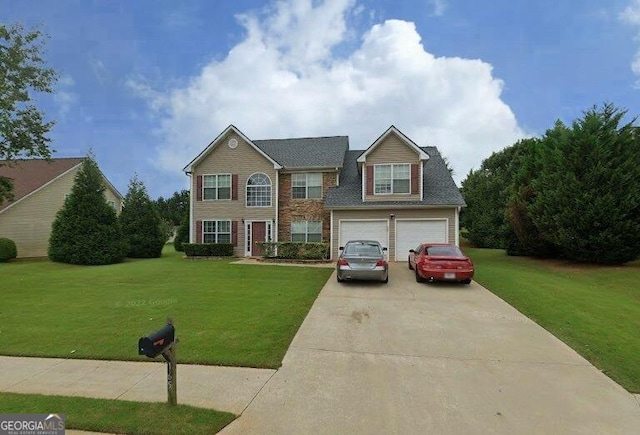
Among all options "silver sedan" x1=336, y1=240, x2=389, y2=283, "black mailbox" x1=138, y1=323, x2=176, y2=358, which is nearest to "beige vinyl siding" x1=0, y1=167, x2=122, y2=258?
"silver sedan" x1=336, y1=240, x2=389, y2=283

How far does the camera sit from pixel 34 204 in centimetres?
2536

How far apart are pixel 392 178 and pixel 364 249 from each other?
8.18 metres

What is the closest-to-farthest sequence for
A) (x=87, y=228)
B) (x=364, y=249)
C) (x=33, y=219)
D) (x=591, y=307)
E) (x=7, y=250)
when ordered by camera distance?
(x=591, y=307)
(x=364, y=249)
(x=87, y=228)
(x=7, y=250)
(x=33, y=219)

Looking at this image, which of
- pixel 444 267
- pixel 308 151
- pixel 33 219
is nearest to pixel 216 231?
pixel 308 151

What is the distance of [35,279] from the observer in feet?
44.0

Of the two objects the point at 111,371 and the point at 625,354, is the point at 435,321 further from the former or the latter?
the point at 111,371

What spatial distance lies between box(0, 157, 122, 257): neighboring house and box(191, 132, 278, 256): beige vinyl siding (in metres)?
7.30

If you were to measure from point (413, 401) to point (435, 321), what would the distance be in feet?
12.5

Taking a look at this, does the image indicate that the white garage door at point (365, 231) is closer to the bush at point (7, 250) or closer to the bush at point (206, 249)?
the bush at point (206, 249)

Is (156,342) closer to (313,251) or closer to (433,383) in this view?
(433,383)

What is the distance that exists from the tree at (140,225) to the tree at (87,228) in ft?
7.38

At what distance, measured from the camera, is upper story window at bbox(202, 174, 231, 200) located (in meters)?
21.5

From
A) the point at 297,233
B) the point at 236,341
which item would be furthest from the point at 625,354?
the point at 297,233

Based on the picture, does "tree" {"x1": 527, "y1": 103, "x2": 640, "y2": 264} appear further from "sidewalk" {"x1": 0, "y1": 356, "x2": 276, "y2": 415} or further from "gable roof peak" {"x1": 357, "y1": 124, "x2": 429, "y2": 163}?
"sidewalk" {"x1": 0, "y1": 356, "x2": 276, "y2": 415}
